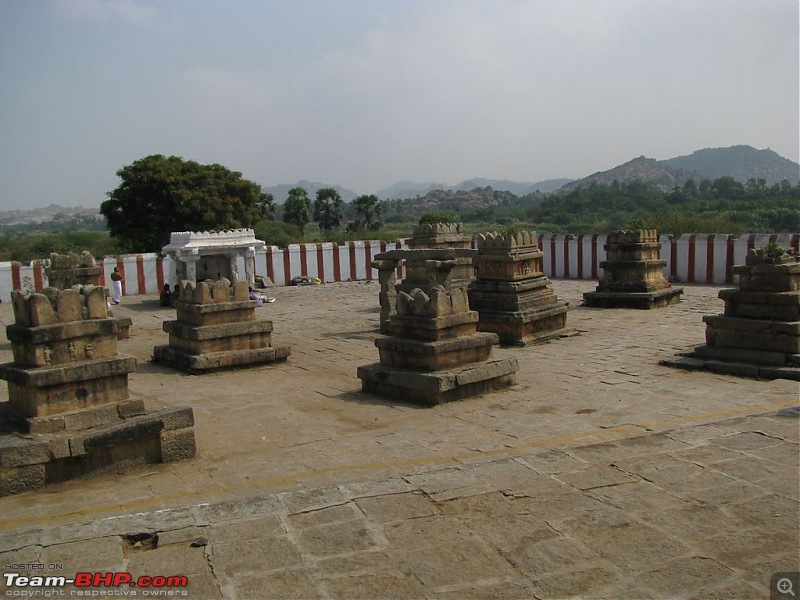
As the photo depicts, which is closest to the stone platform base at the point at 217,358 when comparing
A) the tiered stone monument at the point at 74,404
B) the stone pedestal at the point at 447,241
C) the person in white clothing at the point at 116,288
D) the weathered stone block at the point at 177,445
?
the stone pedestal at the point at 447,241

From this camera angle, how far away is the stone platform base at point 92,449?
5.26 m

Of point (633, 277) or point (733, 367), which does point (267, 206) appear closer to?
point (633, 277)

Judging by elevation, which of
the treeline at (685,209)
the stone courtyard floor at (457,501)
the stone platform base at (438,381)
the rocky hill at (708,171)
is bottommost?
the stone courtyard floor at (457,501)

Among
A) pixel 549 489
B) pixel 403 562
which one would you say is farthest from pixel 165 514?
pixel 549 489

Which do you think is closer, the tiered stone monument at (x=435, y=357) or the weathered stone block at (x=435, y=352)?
the tiered stone monument at (x=435, y=357)

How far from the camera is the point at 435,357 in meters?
8.23

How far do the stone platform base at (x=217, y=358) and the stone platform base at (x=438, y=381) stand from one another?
8.42 ft

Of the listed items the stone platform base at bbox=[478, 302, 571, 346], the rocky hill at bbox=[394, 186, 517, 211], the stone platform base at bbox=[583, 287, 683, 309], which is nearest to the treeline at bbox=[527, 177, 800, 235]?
the stone platform base at bbox=[583, 287, 683, 309]

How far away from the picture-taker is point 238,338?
36.1 feet

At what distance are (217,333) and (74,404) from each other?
16.2ft

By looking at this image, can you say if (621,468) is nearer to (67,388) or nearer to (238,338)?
(67,388)

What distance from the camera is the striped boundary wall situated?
2197cm

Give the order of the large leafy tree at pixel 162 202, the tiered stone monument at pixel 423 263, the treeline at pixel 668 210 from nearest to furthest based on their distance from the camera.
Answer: the tiered stone monument at pixel 423 263 < the large leafy tree at pixel 162 202 < the treeline at pixel 668 210

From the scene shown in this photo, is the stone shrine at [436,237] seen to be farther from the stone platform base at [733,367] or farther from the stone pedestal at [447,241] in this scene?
the stone platform base at [733,367]
